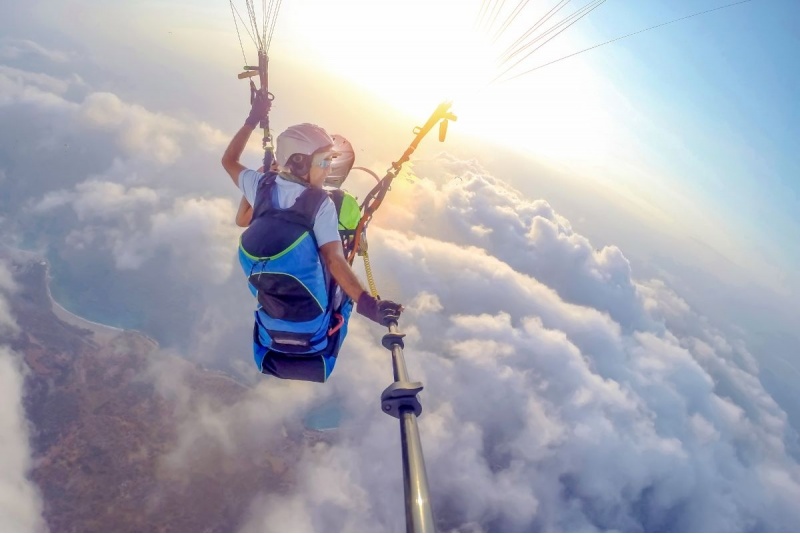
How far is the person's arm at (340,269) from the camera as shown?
3217 mm

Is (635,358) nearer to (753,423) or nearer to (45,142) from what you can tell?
(753,423)

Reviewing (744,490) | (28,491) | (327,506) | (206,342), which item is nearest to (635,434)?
(744,490)

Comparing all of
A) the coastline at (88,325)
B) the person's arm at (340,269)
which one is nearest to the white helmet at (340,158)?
the person's arm at (340,269)

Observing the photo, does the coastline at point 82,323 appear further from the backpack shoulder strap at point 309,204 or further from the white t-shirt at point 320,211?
the backpack shoulder strap at point 309,204

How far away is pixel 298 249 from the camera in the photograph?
3.20m

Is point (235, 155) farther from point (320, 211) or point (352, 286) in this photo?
point (352, 286)

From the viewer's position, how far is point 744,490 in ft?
425

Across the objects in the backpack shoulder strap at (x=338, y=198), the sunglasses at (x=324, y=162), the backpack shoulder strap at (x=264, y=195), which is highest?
the sunglasses at (x=324, y=162)

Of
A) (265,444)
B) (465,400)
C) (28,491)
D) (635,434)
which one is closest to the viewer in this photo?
(28,491)

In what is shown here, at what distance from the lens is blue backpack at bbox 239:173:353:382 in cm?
320

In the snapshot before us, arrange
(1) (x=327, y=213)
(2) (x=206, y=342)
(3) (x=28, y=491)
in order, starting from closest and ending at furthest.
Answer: (1) (x=327, y=213), (3) (x=28, y=491), (2) (x=206, y=342)

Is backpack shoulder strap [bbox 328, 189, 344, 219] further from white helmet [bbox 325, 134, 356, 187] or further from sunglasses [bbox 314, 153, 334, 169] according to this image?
white helmet [bbox 325, 134, 356, 187]

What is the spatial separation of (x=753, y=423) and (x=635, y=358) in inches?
2242

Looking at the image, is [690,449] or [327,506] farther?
[690,449]
